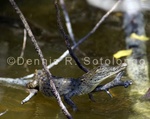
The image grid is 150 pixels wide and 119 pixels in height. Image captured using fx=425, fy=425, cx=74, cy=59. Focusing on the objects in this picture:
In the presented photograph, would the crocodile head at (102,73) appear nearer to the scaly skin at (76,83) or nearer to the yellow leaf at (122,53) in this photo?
the scaly skin at (76,83)

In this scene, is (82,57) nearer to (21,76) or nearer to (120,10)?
(21,76)

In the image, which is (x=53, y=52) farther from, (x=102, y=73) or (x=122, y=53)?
(x=102, y=73)

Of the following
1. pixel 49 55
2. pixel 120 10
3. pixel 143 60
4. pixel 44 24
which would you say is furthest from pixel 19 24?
pixel 143 60

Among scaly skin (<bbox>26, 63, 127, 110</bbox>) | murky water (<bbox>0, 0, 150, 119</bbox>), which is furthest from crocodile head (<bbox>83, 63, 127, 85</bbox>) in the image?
murky water (<bbox>0, 0, 150, 119</bbox>)

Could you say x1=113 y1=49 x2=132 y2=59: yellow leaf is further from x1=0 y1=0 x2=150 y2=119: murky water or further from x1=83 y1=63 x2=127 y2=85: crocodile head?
x1=83 y1=63 x2=127 y2=85: crocodile head

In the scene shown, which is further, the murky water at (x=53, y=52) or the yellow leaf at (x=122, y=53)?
the yellow leaf at (x=122, y=53)

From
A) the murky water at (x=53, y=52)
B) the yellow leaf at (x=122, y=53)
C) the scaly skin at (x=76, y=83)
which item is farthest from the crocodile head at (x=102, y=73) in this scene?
the yellow leaf at (x=122, y=53)

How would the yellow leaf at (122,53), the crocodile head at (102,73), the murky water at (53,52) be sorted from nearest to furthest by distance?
the crocodile head at (102,73) → the murky water at (53,52) → the yellow leaf at (122,53)
